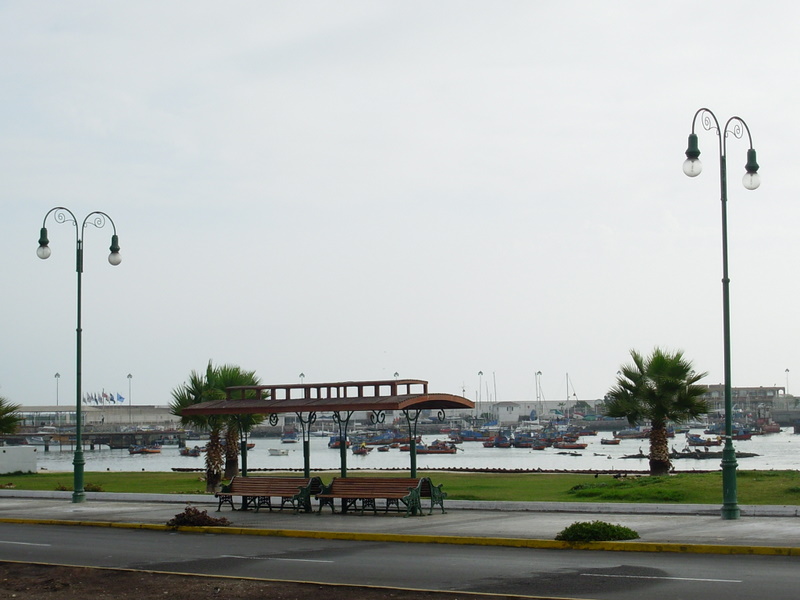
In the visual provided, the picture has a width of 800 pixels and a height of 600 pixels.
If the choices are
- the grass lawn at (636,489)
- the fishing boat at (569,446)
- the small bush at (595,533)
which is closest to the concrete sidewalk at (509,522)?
the small bush at (595,533)

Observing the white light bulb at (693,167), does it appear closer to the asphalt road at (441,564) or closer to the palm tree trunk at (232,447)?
the asphalt road at (441,564)

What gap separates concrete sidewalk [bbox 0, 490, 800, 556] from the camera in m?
17.1

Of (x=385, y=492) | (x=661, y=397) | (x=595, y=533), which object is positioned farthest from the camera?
(x=661, y=397)

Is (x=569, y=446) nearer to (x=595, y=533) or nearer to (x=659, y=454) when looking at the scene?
(x=659, y=454)

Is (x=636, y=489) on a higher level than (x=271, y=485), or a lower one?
lower

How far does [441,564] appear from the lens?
1585 centimetres

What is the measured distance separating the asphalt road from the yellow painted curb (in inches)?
11.6

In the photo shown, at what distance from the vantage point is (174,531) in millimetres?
22547

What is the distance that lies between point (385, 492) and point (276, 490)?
3592 millimetres

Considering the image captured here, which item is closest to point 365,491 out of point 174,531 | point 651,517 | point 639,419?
point 174,531

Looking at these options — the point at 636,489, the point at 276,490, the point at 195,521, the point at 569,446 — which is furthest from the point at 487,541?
the point at 569,446

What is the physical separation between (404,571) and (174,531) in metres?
9.32

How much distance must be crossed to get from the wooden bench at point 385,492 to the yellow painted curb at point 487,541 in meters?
3.16

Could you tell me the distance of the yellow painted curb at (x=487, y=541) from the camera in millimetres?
16031
